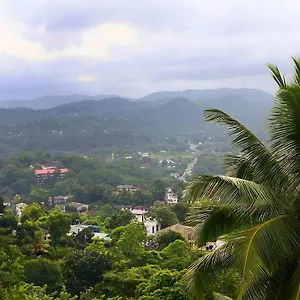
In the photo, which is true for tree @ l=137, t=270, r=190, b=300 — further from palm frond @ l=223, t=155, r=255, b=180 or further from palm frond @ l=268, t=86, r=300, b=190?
palm frond @ l=268, t=86, r=300, b=190

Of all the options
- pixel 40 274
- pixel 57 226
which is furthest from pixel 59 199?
pixel 40 274

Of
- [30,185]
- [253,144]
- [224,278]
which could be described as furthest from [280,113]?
[30,185]

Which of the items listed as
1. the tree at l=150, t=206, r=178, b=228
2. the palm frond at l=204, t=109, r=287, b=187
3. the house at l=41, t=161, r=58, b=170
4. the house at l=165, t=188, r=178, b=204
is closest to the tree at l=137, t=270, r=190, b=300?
the palm frond at l=204, t=109, r=287, b=187

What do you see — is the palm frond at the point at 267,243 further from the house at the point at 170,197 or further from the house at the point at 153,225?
the house at the point at 170,197

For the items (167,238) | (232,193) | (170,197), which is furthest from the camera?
(170,197)

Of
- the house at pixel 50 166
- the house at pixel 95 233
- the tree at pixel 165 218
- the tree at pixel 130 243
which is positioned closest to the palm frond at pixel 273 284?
the tree at pixel 130 243

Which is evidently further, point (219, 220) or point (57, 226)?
point (57, 226)

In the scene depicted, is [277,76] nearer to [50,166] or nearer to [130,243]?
[130,243]
